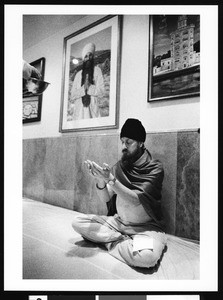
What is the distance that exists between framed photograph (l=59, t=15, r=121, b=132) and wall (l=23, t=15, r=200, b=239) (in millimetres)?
36

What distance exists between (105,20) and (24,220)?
1175 mm

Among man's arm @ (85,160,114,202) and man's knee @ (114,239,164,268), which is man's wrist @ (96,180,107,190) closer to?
man's arm @ (85,160,114,202)

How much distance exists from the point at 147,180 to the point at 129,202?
0.15 metres

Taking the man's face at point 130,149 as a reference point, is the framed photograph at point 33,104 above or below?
above

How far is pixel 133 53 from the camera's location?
0.99 metres

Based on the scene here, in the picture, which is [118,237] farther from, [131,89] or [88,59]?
[88,59]

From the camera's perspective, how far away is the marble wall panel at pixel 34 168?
0.97 metres

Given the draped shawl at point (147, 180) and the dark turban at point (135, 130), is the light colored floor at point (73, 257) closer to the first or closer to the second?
the draped shawl at point (147, 180)

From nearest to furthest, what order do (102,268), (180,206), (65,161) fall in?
1. (102,268)
2. (180,206)
3. (65,161)

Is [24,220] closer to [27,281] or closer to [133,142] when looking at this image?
[27,281]

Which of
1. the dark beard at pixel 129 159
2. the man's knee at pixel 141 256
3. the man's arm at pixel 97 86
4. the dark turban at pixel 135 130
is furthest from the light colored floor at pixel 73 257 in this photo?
the man's arm at pixel 97 86

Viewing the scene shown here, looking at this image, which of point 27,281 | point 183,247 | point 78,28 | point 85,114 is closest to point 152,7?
point 78,28

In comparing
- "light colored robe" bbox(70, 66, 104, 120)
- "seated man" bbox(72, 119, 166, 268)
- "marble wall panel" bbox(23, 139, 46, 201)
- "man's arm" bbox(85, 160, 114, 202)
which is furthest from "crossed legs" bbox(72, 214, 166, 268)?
"light colored robe" bbox(70, 66, 104, 120)

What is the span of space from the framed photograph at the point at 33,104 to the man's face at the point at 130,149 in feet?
1.68
